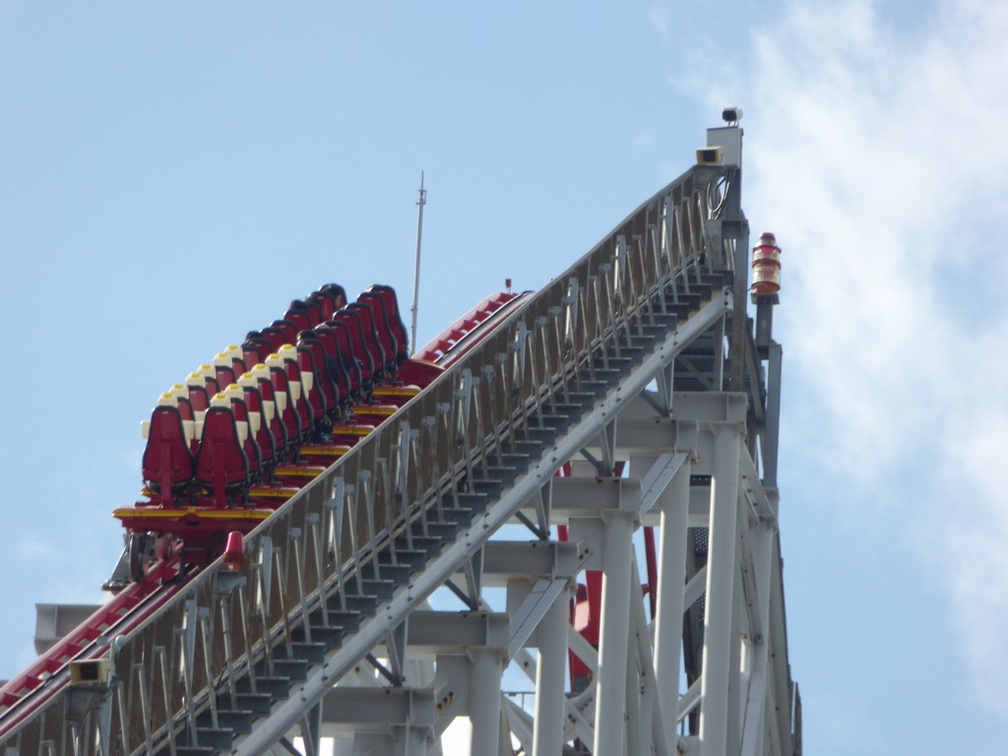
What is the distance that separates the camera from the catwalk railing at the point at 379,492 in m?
19.5

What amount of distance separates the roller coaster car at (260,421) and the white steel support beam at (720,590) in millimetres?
3619

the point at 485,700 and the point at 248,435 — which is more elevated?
the point at 248,435

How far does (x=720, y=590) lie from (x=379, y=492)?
779 centimetres

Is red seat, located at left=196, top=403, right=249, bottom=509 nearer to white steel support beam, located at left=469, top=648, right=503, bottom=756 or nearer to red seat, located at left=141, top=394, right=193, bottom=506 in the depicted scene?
red seat, located at left=141, top=394, right=193, bottom=506

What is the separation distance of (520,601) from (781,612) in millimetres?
10601

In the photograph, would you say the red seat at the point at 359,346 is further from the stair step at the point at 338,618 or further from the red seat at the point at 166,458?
the stair step at the point at 338,618

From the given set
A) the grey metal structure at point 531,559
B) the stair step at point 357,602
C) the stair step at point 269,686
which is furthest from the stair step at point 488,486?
the stair step at point 269,686

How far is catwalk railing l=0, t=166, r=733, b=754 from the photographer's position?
1955 centimetres

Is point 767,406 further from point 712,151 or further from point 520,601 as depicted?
point 520,601

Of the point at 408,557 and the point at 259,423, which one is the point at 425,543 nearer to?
the point at 408,557

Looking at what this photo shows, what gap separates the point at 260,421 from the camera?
85.9ft

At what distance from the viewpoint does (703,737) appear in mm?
29891

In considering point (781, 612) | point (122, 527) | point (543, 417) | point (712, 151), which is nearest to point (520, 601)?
point (543, 417)

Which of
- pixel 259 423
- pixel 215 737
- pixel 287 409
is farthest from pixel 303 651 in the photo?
pixel 287 409
